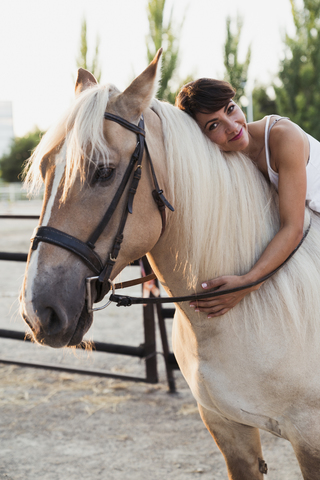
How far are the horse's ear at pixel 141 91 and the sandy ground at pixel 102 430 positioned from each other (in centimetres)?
89

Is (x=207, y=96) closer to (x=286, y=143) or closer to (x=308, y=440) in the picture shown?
(x=286, y=143)

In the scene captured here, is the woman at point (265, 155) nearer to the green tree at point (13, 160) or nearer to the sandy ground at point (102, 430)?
the sandy ground at point (102, 430)

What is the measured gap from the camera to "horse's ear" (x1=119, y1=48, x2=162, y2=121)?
1.28 m

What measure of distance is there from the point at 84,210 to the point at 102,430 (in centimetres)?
229

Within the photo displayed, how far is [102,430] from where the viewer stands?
2.95 meters

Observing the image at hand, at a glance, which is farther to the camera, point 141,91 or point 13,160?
point 13,160

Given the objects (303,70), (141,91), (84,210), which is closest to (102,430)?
(84,210)

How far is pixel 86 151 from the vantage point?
123 centimetres

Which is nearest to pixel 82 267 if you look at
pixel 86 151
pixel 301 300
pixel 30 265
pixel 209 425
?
pixel 30 265

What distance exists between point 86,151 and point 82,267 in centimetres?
36

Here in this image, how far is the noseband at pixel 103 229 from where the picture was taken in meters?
1.20

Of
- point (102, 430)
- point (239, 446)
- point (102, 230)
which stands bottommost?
point (102, 430)

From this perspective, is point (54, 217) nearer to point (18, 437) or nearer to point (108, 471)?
point (108, 471)

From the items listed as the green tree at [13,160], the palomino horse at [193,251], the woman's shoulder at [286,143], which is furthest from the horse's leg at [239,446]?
the green tree at [13,160]
